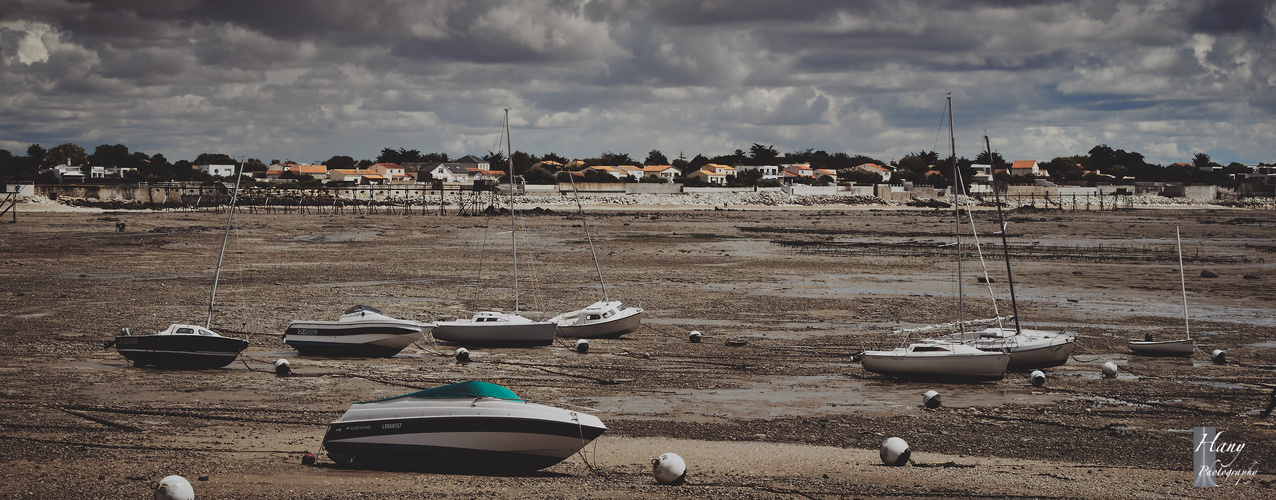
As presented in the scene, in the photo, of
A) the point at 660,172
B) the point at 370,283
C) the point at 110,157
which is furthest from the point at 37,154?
the point at 370,283

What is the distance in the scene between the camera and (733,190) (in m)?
144

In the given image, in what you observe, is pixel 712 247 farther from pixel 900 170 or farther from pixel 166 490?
pixel 900 170

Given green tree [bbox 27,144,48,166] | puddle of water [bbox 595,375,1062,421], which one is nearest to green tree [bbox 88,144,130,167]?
green tree [bbox 27,144,48,166]

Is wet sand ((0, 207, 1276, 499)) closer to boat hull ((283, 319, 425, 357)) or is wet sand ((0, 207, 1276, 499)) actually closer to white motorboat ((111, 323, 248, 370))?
white motorboat ((111, 323, 248, 370))

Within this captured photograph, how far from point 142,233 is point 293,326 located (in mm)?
46812

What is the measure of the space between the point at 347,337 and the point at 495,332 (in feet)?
11.7

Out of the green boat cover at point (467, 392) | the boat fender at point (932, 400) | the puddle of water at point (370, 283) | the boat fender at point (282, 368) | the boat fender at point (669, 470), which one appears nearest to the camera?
the boat fender at point (669, 470)

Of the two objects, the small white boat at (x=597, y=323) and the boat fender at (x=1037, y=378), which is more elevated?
the small white boat at (x=597, y=323)

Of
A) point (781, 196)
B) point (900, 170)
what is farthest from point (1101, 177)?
point (781, 196)

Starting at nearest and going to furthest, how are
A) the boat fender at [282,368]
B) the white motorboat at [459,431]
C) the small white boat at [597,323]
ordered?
the white motorboat at [459,431] < the boat fender at [282,368] < the small white boat at [597,323]

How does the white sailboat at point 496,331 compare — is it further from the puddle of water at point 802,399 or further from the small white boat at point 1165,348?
the small white boat at point 1165,348

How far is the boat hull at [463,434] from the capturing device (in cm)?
1312

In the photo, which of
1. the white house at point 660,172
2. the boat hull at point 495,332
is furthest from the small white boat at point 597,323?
the white house at point 660,172

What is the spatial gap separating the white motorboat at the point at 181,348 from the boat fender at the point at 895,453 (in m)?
14.0
